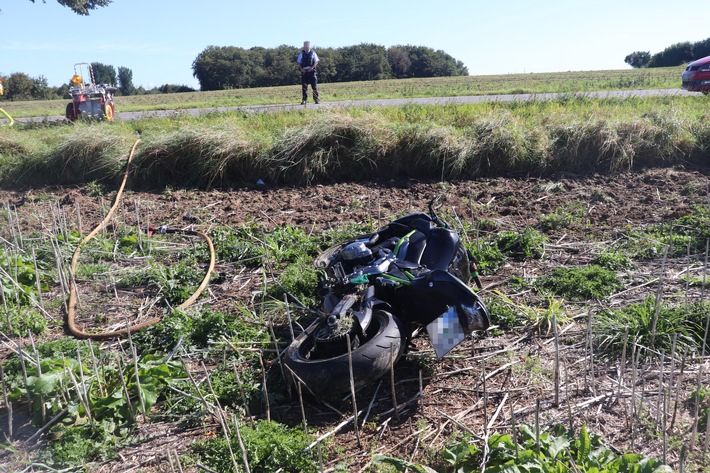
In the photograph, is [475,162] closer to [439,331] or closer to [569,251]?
[569,251]

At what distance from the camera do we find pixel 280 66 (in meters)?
50.5

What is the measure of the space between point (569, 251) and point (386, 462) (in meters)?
3.58

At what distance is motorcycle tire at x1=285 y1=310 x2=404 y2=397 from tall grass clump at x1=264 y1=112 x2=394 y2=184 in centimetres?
522

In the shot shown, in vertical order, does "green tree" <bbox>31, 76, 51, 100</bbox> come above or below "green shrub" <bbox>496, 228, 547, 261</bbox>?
above

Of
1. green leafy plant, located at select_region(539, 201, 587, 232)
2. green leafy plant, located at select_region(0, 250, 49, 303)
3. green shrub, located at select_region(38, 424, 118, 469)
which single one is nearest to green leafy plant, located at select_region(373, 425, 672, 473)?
green shrub, located at select_region(38, 424, 118, 469)

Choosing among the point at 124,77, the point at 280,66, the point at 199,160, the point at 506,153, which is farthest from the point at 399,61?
the point at 199,160

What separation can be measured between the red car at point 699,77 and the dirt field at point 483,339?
8.37 m

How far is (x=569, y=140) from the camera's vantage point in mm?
8461

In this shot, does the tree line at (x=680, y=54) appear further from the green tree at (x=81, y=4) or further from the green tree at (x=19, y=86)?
the green tree at (x=19, y=86)

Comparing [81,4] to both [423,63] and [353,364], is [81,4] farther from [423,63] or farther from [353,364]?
[423,63]

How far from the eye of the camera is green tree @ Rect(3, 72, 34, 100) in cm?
4288

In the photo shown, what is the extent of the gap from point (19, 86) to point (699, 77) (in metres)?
44.8

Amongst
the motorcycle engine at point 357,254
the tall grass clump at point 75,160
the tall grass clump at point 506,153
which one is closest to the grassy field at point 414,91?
the tall grass clump at point 506,153

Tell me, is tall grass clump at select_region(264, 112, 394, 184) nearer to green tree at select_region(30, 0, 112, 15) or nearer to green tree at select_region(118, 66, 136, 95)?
green tree at select_region(30, 0, 112, 15)
